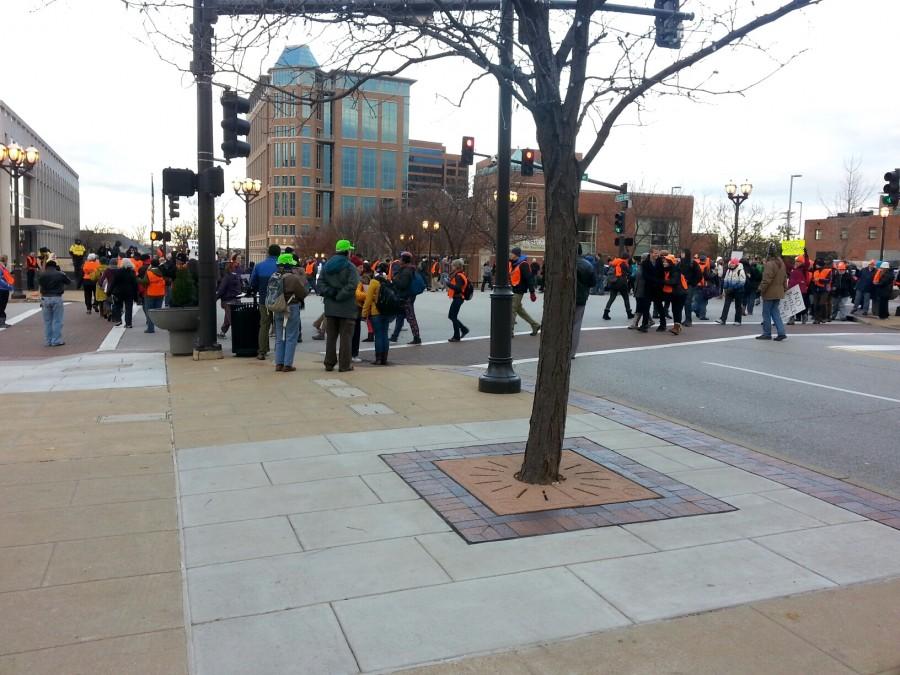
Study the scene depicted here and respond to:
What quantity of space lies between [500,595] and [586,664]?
2.30 ft

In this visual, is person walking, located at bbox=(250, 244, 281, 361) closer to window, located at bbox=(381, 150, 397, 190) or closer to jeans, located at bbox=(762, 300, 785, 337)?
jeans, located at bbox=(762, 300, 785, 337)

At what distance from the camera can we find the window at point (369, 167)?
380 ft

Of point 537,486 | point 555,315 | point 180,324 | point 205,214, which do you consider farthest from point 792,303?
point 537,486

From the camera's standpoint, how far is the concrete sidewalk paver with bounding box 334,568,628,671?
3.28 metres

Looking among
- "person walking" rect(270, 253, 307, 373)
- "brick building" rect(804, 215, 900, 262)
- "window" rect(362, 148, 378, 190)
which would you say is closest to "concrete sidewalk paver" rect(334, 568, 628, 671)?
"person walking" rect(270, 253, 307, 373)

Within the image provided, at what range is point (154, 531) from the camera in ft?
15.3

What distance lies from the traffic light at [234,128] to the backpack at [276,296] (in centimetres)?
201

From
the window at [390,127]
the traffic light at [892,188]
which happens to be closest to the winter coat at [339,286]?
the traffic light at [892,188]

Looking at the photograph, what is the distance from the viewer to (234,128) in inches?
444

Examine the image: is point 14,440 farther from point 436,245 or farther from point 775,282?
point 436,245

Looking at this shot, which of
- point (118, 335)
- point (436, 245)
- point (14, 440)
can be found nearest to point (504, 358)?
point (14, 440)

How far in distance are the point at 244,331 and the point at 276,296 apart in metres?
1.74

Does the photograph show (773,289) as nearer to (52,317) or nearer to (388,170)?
(52,317)

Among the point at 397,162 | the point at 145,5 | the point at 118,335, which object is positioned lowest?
the point at 118,335
